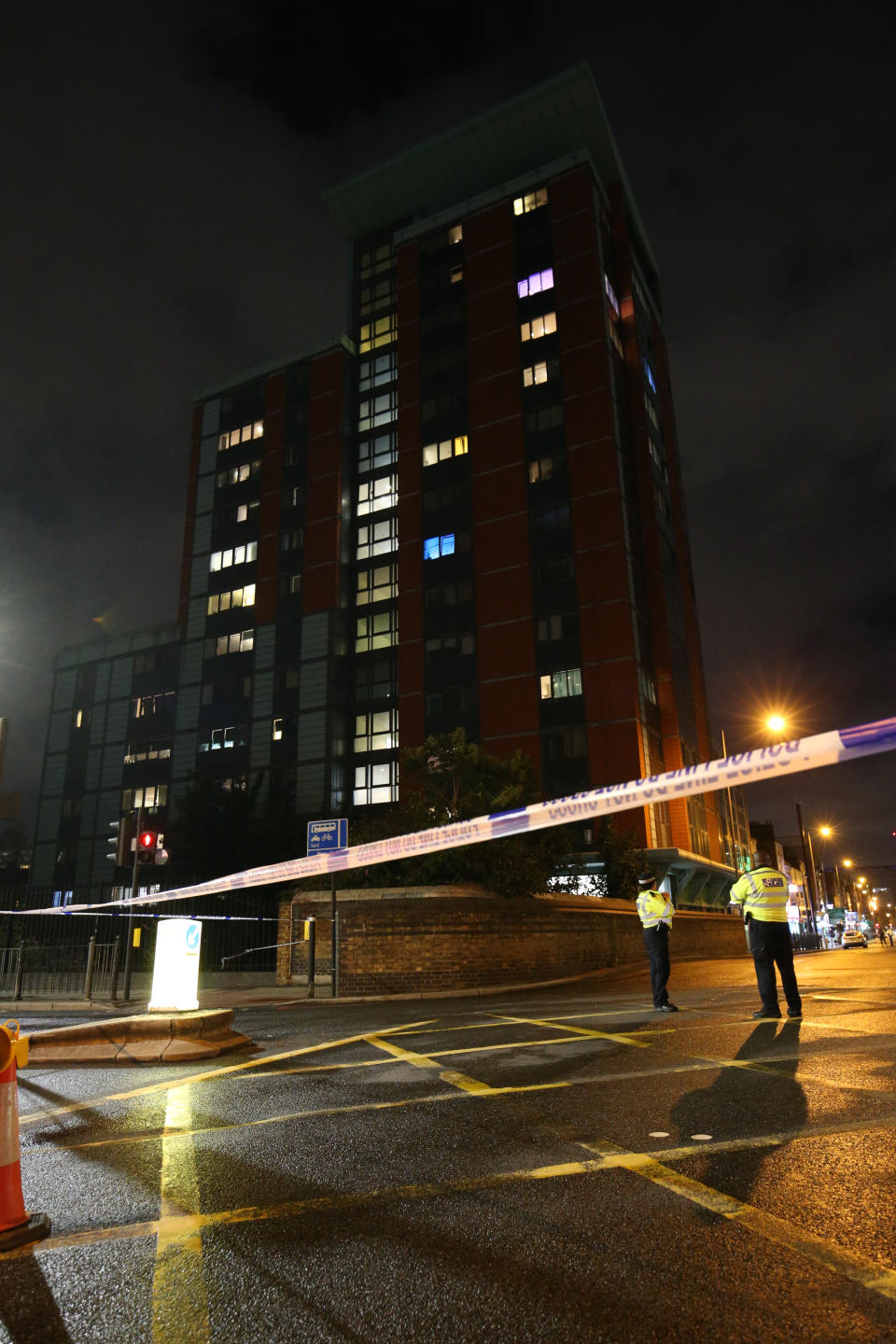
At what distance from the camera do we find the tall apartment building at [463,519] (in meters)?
43.9

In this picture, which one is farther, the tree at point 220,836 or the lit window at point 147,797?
the lit window at point 147,797

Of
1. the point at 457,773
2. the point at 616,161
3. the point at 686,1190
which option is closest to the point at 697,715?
the point at 457,773

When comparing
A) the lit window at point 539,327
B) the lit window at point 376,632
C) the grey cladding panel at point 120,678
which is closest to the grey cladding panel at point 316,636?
the lit window at point 376,632

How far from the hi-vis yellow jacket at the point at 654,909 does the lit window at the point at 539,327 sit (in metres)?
45.3

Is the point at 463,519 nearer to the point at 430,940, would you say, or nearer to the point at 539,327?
the point at 539,327

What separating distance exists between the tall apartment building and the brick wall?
19.7 metres

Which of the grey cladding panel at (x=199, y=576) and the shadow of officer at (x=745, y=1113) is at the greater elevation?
the grey cladding panel at (x=199, y=576)

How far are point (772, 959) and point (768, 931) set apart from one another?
29cm

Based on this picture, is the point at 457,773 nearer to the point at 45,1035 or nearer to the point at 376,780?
the point at 45,1035

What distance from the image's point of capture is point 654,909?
9.62 m

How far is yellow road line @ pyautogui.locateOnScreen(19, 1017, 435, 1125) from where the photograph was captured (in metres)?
5.75

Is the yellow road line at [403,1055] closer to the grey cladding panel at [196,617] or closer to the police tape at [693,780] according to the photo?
the police tape at [693,780]

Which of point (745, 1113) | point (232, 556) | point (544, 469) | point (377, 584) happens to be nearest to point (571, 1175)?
point (745, 1113)

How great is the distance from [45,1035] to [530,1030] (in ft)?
16.7
